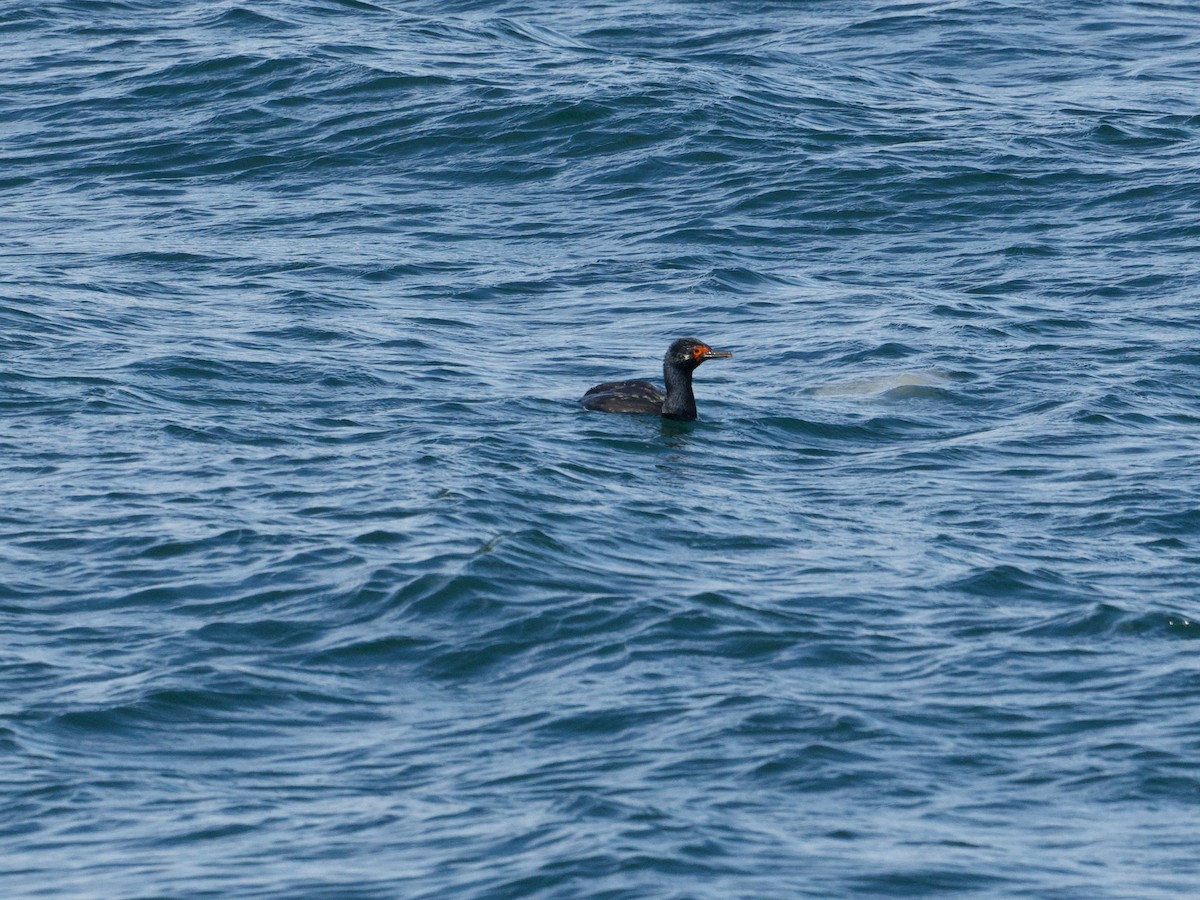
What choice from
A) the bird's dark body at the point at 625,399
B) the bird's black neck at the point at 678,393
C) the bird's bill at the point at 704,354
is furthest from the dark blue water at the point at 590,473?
the bird's bill at the point at 704,354

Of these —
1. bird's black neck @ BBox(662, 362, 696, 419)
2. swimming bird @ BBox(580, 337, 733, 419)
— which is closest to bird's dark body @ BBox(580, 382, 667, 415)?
swimming bird @ BBox(580, 337, 733, 419)

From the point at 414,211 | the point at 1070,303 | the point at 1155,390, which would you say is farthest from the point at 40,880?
the point at 414,211

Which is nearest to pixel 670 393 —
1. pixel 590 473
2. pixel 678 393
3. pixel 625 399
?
pixel 678 393

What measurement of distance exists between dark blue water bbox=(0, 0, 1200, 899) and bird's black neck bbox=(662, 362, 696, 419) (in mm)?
353

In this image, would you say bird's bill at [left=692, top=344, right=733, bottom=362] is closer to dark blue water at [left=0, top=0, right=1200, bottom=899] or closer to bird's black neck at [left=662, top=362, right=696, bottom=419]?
bird's black neck at [left=662, top=362, right=696, bottom=419]

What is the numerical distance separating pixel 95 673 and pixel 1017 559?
19.9ft

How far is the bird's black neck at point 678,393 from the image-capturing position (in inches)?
694

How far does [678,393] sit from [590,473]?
1900mm

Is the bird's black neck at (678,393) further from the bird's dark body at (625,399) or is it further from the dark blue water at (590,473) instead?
the dark blue water at (590,473)

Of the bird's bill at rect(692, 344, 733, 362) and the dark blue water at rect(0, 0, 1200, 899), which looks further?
the bird's bill at rect(692, 344, 733, 362)

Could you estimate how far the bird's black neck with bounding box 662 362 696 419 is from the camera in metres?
17.6

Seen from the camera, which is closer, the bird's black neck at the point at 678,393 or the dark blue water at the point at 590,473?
the dark blue water at the point at 590,473

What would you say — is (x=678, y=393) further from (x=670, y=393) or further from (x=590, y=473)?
(x=590, y=473)

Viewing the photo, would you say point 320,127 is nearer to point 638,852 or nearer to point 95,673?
point 95,673
